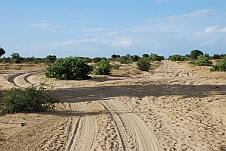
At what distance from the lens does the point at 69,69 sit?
31266mm

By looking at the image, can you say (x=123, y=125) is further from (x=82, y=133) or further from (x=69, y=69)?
(x=69, y=69)

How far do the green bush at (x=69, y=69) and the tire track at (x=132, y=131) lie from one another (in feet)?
54.1

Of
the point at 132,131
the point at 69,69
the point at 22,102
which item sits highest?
the point at 69,69

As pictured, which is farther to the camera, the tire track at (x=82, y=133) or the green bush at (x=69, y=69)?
the green bush at (x=69, y=69)

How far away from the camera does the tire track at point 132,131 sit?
28.9 feet

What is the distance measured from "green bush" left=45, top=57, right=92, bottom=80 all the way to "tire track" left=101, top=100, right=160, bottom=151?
16.5 meters

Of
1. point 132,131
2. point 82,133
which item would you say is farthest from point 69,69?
point 82,133

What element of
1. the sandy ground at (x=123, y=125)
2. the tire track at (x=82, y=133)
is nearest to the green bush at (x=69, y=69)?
the sandy ground at (x=123, y=125)

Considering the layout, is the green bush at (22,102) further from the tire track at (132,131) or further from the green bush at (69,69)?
the green bush at (69,69)

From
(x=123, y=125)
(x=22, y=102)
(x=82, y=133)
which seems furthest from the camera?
(x=22, y=102)

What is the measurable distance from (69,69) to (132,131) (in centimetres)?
2148

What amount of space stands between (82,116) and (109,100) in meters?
4.54

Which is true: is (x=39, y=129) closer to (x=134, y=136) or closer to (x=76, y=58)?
(x=134, y=136)

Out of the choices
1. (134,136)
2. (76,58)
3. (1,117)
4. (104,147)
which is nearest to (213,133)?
(134,136)
